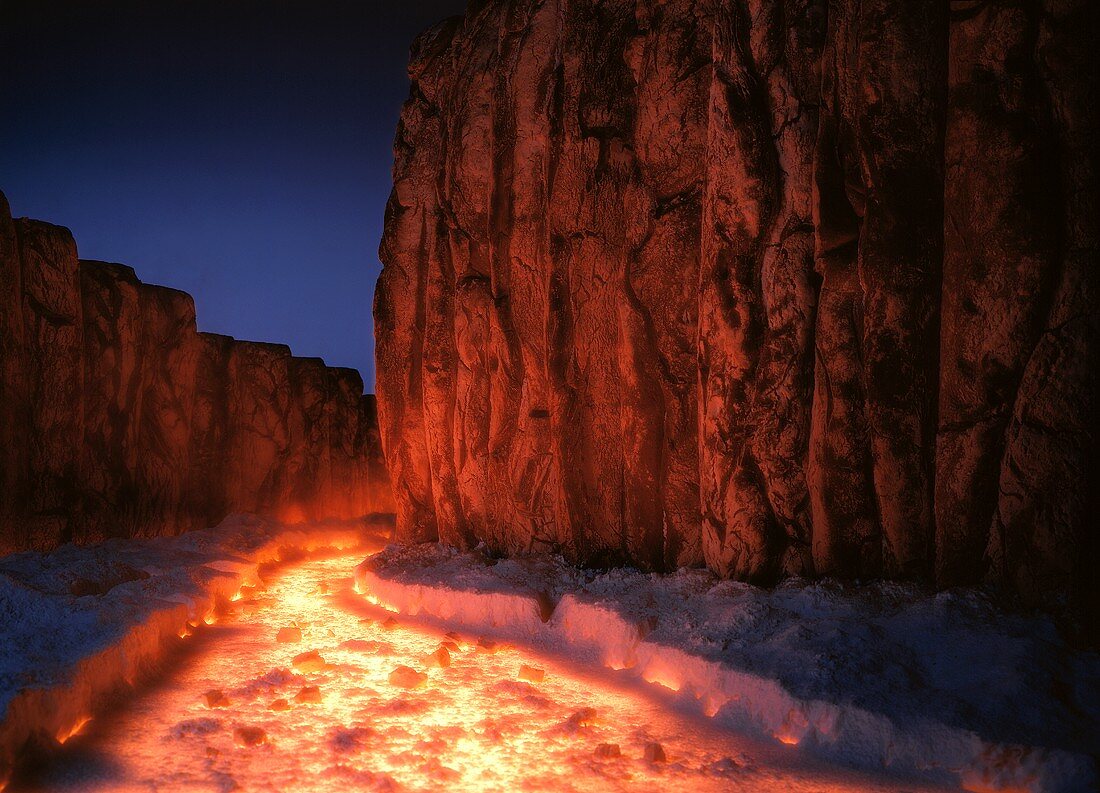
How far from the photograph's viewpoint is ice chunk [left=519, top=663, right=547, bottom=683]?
513 centimetres

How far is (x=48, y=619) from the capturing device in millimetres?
4895

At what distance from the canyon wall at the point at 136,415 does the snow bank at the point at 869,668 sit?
7453 mm

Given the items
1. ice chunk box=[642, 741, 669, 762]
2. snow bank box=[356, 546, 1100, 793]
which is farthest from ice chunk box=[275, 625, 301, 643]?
ice chunk box=[642, 741, 669, 762]

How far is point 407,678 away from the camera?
4.98 m

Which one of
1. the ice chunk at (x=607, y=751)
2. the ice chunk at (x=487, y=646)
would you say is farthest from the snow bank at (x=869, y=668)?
the ice chunk at (x=607, y=751)

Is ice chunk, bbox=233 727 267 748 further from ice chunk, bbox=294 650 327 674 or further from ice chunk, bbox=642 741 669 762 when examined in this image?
ice chunk, bbox=642 741 669 762

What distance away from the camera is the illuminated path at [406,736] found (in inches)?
→ 139

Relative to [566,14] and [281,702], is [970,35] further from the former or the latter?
[281,702]

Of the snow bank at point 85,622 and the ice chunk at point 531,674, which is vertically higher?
the snow bank at point 85,622

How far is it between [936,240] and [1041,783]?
3.26 meters

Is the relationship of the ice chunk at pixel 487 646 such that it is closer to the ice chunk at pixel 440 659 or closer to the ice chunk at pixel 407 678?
the ice chunk at pixel 440 659

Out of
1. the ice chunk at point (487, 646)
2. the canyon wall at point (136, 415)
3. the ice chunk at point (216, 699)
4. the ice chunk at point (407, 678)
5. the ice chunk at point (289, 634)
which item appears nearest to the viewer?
the ice chunk at point (216, 699)

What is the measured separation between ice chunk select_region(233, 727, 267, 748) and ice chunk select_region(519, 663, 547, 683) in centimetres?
177

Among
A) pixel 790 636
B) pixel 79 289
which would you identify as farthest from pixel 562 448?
pixel 79 289
